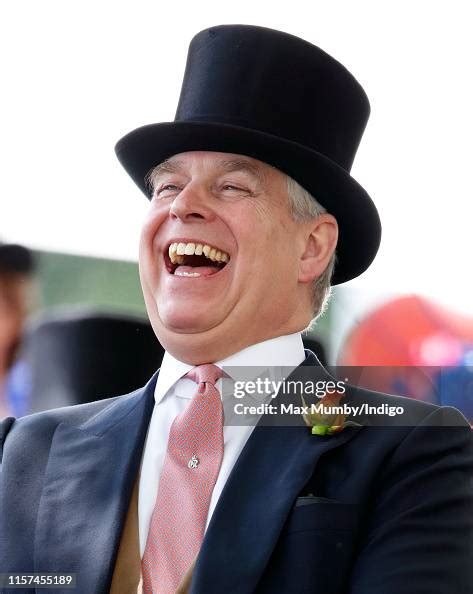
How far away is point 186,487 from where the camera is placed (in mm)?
1547

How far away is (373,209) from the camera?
5.70 feet

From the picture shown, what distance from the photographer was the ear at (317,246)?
173 cm

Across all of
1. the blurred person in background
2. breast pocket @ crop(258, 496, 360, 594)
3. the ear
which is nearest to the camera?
breast pocket @ crop(258, 496, 360, 594)

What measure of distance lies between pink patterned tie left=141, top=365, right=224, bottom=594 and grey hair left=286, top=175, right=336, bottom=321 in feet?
0.84

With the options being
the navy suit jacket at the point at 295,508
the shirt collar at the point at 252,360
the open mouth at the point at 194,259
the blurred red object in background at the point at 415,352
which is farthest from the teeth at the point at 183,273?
the blurred red object in background at the point at 415,352

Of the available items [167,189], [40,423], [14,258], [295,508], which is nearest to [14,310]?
[14,258]

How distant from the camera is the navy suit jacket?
140 cm

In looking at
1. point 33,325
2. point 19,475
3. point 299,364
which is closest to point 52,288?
point 33,325

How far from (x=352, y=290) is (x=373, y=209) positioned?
0.21 metres

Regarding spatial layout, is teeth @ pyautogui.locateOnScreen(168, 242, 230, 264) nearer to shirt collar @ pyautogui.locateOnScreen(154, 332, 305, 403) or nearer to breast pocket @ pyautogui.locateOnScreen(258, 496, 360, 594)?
shirt collar @ pyautogui.locateOnScreen(154, 332, 305, 403)

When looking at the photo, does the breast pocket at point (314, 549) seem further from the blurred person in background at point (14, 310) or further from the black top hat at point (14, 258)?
the black top hat at point (14, 258)

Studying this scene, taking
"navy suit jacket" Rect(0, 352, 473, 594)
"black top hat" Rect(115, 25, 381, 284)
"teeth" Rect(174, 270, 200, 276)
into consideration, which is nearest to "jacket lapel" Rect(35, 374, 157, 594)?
"navy suit jacket" Rect(0, 352, 473, 594)

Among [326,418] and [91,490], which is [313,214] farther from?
[91,490]

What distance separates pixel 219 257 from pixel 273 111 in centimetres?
28
